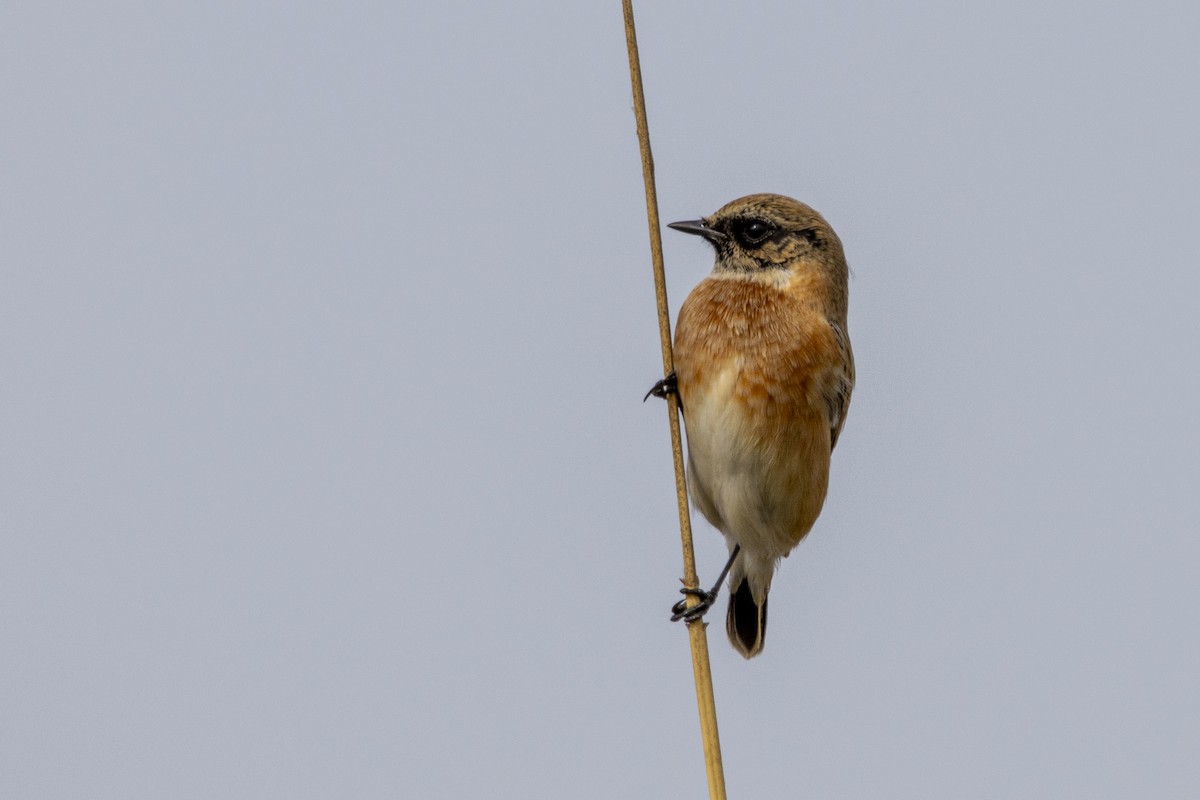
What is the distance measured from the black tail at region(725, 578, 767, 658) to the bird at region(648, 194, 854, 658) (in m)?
0.57

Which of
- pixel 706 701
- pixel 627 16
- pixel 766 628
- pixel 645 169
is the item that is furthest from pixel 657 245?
pixel 766 628

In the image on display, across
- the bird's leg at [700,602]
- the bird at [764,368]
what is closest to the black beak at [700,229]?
the bird at [764,368]

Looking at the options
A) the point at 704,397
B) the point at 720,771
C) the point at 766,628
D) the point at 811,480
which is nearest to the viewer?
the point at 720,771

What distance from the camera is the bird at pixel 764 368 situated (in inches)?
253

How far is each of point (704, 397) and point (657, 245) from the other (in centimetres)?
173

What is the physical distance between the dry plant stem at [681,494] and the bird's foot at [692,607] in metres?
0.14

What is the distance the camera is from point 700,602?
5773mm

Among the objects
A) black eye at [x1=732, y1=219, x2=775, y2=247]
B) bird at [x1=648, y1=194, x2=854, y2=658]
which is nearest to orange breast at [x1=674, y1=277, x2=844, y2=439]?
bird at [x1=648, y1=194, x2=854, y2=658]

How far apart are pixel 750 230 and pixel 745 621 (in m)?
2.08

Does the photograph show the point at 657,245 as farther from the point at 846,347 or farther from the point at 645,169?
the point at 846,347

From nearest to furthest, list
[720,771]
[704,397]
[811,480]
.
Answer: [720,771] → [704,397] → [811,480]

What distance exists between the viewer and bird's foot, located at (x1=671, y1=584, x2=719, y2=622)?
16.7 ft

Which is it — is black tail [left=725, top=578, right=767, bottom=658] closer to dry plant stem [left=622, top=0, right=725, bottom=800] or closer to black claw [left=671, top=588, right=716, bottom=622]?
black claw [left=671, top=588, right=716, bottom=622]

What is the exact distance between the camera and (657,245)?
476 centimetres
